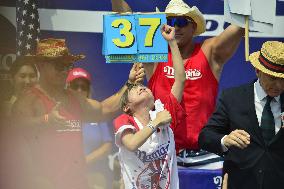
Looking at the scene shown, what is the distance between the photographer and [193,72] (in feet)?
15.0

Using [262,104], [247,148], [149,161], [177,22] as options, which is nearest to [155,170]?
[149,161]

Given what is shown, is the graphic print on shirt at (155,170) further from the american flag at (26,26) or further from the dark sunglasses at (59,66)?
the american flag at (26,26)

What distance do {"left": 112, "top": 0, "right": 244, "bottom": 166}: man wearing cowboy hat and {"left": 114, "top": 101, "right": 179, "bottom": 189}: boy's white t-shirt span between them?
1.41 ft

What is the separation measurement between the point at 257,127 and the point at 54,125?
4.52 ft

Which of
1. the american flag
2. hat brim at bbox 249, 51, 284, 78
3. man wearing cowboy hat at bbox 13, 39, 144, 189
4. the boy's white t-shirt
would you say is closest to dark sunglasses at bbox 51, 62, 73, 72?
man wearing cowboy hat at bbox 13, 39, 144, 189

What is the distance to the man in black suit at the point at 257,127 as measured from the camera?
3572mm

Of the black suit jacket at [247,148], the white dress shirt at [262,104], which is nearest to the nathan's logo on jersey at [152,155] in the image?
the black suit jacket at [247,148]

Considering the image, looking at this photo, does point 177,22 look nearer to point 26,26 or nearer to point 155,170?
point 155,170

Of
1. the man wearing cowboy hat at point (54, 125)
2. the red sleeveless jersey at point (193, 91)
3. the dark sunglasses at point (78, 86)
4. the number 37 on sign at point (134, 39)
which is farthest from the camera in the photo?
the dark sunglasses at point (78, 86)

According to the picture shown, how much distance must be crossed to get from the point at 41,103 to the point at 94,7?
1.67 m

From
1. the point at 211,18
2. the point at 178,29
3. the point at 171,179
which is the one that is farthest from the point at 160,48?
the point at 211,18

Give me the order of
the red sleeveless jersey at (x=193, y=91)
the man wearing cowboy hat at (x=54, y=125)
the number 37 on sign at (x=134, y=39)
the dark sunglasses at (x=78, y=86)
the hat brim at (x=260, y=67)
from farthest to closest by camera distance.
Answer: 1. the dark sunglasses at (x=78, y=86)
2. the red sleeveless jersey at (x=193, y=91)
3. the man wearing cowboy hat at (x=54, y=125)
4. the number 37 on sign at (x=134, y=39)
5. the hat brim at (x=260, y=67)

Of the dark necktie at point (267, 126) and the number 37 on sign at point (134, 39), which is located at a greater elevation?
the number 37 on sign at point (134, 39)

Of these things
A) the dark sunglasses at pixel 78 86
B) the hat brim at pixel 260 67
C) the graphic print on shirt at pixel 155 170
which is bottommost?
the graphic print on shirt at pixel 155 170
